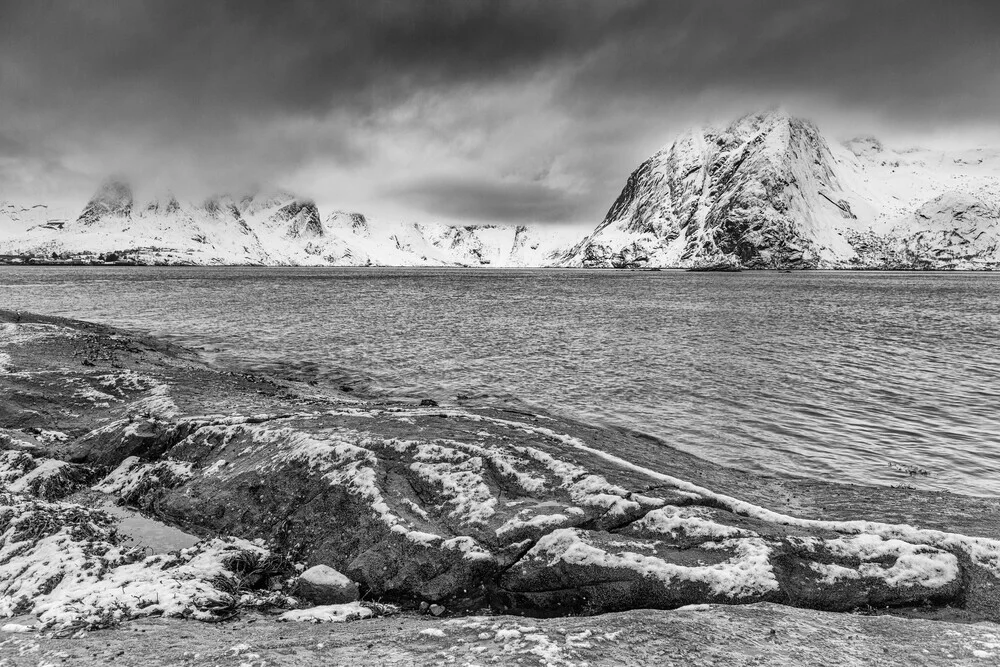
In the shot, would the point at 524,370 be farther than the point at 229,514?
Yes

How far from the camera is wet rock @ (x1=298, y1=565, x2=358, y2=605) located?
7332 millimetres

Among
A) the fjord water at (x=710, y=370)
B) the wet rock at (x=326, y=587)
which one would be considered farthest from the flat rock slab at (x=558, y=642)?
the fjord water at (x=710, y=370)

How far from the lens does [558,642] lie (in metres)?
5.80

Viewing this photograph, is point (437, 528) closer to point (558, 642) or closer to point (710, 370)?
point (558, 642)

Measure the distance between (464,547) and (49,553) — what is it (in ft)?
19.1

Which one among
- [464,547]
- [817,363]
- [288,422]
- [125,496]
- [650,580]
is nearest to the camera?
[650,580]

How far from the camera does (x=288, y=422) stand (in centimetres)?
1183

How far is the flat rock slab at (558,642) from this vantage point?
18.2ft

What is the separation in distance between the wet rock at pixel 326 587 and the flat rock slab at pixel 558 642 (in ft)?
2.36

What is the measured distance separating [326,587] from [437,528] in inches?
66.9

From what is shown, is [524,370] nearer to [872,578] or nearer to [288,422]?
[288,422]

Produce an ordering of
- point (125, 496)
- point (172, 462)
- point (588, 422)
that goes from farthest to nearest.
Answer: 1. point (588, 422)
2. point (172, 462)
3. point (125, 496)

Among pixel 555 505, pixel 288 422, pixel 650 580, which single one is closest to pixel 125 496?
pixel 288 422

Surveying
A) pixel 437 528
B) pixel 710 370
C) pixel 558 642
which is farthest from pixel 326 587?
pixel 710 370
